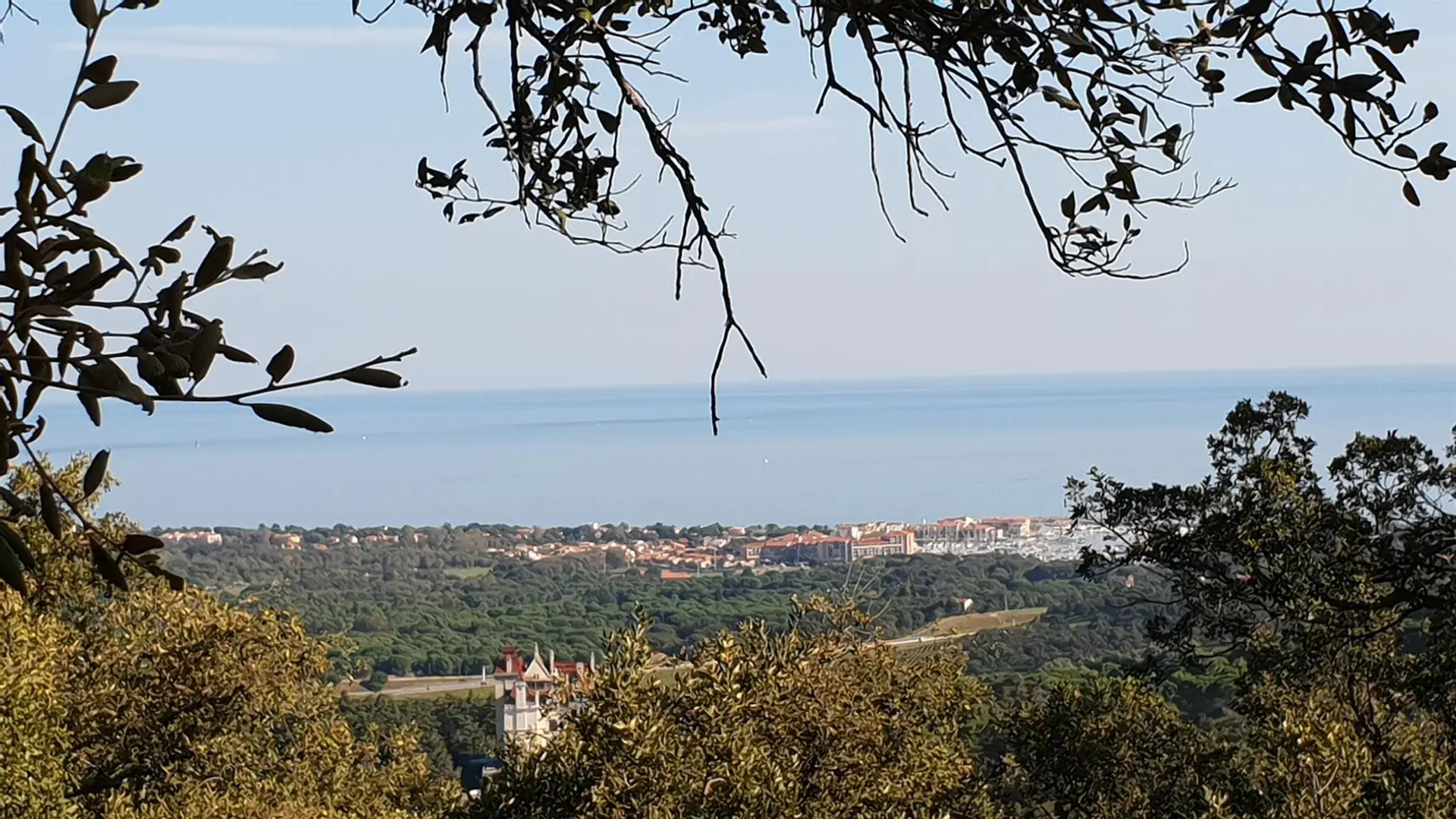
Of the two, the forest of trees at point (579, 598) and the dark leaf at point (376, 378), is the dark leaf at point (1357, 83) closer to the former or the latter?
the dark leaf at point (376, 378)

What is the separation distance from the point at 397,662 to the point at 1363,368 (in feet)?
544

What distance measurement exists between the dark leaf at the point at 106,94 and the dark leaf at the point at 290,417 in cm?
24

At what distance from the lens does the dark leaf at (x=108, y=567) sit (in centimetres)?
107

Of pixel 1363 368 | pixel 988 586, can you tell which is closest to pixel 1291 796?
pixel 988 586

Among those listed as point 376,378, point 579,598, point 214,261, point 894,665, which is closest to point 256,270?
point 214,261

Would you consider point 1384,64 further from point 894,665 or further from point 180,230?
point 894,665

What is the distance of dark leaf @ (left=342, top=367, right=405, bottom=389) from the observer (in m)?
0.99

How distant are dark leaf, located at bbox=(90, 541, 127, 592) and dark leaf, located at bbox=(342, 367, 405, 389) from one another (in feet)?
0.80

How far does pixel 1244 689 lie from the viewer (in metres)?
7.85

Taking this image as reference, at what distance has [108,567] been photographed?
1067 millimetres

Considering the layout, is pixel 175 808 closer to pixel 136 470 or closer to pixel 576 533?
pixel 576 533

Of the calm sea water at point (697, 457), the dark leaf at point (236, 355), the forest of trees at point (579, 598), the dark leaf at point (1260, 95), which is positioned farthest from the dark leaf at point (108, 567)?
the calm sea water at point (697, 457)

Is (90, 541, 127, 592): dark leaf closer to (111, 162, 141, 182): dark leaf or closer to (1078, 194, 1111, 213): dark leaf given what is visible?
(111, 162, 141, 182): dark leaf

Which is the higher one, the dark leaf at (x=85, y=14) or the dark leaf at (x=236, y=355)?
the dark leaf at (x=85, y=14)
